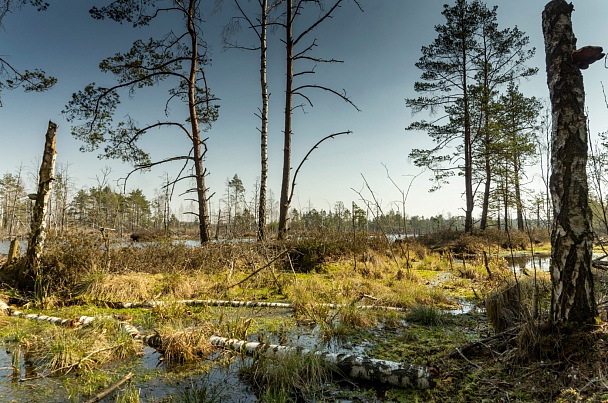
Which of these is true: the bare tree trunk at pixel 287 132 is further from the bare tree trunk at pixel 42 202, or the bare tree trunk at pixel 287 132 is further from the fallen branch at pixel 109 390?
the fallen branch at pixel 109 390

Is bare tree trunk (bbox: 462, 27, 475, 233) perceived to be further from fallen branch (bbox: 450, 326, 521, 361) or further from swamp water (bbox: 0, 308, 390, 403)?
swamp water (bbox: 0, 308, 390, 403)

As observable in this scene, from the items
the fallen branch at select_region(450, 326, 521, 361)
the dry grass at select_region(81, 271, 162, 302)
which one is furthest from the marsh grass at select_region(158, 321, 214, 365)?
the fallen branch at select_region(450, 326, 521, 361)

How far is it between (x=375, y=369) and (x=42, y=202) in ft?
25.1

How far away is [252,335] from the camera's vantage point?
4664 mm

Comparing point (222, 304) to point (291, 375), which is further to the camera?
point (222, 304)

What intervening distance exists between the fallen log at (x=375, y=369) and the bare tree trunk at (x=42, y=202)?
561 cm

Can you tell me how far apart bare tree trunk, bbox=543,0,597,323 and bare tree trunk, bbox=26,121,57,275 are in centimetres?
864

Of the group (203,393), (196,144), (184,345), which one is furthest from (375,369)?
(196,144)

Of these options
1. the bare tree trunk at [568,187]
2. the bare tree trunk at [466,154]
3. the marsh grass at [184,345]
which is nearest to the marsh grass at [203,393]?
the marsh grass at [184,345]

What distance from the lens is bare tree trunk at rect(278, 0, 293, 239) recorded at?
1147 centimetres

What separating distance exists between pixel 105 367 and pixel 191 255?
5426 mm

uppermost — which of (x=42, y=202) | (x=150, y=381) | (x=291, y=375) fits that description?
(x=42, y=202)

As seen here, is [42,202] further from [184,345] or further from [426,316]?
[426,316]

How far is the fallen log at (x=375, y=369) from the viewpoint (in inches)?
123
